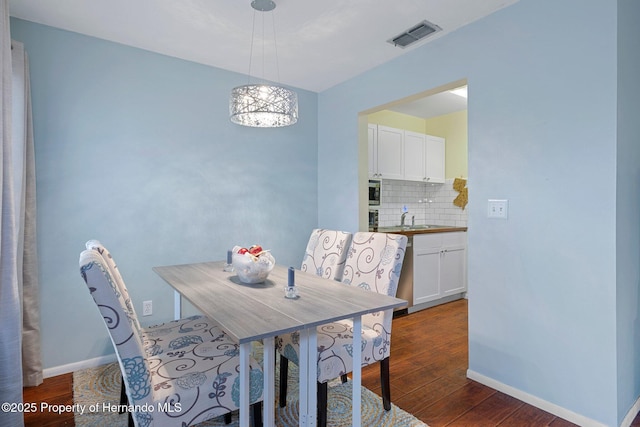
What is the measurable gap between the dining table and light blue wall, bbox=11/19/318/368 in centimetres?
109

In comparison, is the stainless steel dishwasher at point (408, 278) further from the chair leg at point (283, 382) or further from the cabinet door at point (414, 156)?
the chair leg at point (283, 382)

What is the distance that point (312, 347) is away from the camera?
1380 millimetres

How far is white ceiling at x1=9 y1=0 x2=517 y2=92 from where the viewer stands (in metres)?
2.08

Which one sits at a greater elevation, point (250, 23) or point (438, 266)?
point (250, 23)

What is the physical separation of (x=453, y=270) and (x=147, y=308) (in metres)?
3.20

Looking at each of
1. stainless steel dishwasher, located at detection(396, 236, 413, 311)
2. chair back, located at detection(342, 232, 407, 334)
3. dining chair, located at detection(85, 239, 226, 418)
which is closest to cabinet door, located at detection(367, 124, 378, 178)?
stainless steel dishwasher, located at detection(396, 236, 413, 311)

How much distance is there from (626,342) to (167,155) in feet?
10.6

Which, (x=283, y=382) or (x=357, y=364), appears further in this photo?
(x=283, y=382)

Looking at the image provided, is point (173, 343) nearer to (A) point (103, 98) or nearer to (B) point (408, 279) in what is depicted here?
(A) point (103, 98)

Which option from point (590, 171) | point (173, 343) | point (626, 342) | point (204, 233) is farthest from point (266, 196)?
point (626, 342)

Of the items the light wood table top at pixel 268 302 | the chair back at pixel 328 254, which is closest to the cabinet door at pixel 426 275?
the chair back at pixel 328 254

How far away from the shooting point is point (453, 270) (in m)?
4.02

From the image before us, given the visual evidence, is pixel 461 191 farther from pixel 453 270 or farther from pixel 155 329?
pixel 155 329

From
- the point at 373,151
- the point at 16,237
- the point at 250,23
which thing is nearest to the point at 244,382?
the point at 16,237
